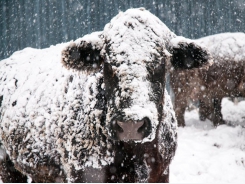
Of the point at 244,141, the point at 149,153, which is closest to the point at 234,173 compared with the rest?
the point at 244,141

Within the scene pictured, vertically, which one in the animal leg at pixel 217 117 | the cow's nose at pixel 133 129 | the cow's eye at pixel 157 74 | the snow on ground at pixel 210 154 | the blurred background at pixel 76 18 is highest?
the blurred background at pixel 76 18

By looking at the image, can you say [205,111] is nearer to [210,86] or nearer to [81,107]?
[210,86]

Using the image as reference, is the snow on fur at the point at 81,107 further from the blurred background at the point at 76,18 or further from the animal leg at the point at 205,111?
the blurred background at the point at 76,18

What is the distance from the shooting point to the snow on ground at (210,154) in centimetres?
428

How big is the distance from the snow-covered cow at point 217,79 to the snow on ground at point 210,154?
539 mm

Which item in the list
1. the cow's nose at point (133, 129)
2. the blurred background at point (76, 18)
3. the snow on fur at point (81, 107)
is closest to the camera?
the cow's nose at point (133, 129)

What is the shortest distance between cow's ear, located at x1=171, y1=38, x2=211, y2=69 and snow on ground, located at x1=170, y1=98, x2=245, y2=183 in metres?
2.13

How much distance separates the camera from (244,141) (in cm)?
566

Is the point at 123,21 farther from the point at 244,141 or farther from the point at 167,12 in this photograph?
the point at 167,12

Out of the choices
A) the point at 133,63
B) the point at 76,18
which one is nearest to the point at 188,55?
the point at 133,63

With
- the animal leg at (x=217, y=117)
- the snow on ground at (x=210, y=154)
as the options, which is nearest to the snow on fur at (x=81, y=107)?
the snow on ground at (x=210, y=154)

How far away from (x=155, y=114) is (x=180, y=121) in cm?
591

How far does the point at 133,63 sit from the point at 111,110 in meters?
0.37

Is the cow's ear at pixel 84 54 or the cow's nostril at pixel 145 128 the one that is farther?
the cow's ear at pixel 84 54
